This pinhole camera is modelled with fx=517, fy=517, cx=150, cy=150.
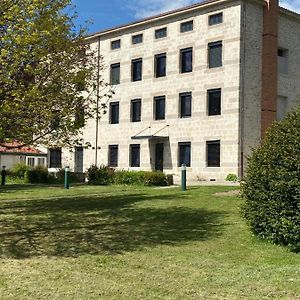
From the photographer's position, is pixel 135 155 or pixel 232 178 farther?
pixel 135 155

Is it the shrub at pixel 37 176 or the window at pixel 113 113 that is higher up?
the window at pixel 113 113

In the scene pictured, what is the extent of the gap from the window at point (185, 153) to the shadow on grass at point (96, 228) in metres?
16.9

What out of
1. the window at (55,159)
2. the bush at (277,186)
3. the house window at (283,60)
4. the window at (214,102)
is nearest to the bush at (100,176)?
the window at (214,102)

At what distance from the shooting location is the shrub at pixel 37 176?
36184mm

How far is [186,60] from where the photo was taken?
34.6m

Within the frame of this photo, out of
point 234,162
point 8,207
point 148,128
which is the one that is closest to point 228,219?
point 8,207

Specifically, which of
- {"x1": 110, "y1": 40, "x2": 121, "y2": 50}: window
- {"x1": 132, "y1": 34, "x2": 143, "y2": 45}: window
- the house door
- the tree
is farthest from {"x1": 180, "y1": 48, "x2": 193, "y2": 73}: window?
the tree

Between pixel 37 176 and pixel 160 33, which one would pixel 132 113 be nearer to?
pixel 160 33

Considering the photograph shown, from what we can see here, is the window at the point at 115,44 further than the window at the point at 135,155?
Yes

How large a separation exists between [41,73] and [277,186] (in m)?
6.35

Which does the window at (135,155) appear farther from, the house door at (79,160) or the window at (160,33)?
the window at (160,33)

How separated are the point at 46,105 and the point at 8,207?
A: 5.69m

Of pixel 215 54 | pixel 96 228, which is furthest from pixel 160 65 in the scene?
pixel 96 228

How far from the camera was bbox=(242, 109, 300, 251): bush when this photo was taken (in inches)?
374
